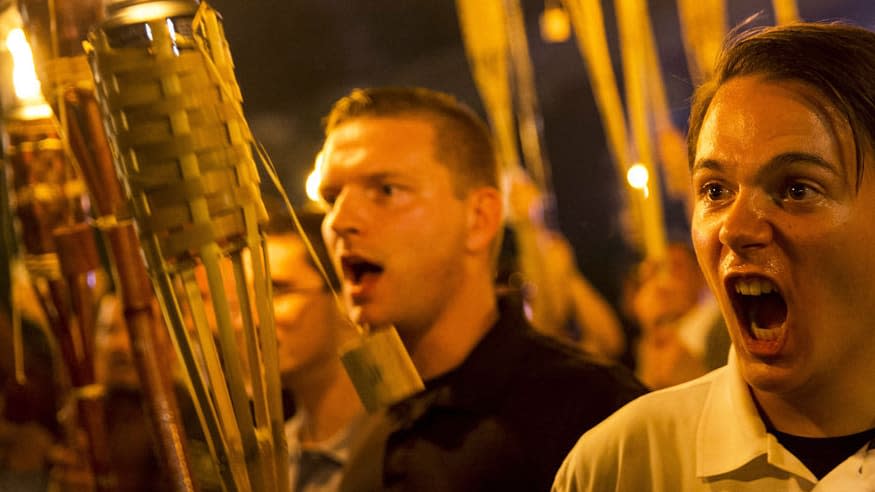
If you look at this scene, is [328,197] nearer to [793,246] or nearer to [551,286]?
[793,246]

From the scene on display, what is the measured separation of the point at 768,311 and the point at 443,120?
615 mm

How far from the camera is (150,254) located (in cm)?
87

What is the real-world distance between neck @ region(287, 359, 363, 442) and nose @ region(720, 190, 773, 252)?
100 centimetres

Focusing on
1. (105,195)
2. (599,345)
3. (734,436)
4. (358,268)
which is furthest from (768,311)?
(599,345)

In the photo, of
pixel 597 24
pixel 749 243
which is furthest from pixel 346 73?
pixel 749 243

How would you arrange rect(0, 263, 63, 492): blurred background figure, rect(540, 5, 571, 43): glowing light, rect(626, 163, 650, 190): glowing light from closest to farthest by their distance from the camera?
rect(626, 163, 650, 190): glowing light, rect(540, 5, 571, 43): glowing light, rect(0, 263, 63, 492): blurred background figure

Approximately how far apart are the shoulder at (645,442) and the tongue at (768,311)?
133 millimetres

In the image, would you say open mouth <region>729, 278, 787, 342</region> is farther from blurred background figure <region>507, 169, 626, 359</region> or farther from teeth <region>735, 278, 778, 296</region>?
blurred background figure <region>507, 169, 626, 359</region>

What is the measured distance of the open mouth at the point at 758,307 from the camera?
2.43ft

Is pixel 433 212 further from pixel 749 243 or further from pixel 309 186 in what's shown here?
pixel 749 243

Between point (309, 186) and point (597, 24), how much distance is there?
0.59 meters

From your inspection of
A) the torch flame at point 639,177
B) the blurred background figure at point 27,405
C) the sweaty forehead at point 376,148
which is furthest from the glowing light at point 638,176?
the blurred background figure at point 27,405

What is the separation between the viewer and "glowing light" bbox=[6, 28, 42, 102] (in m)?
1.29

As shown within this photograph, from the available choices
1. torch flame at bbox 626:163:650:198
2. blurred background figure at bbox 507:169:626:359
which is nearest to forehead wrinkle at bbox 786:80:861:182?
torch flame at bbox 626:163:650:198
